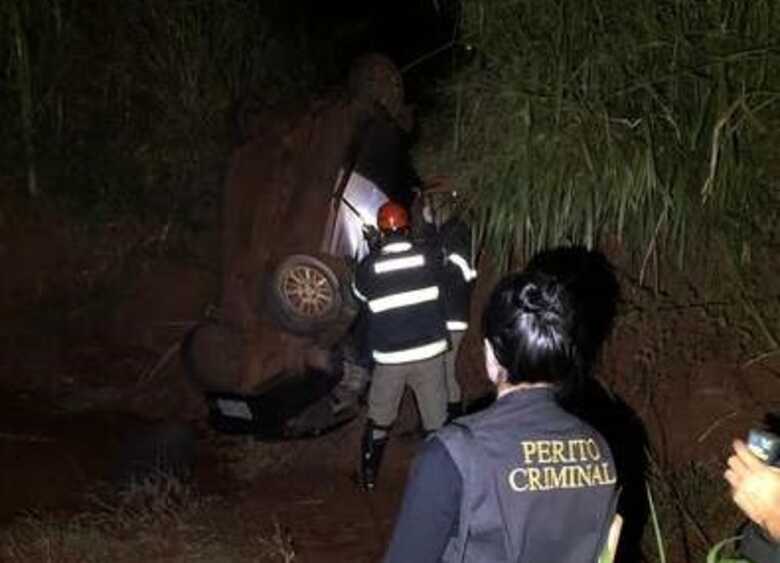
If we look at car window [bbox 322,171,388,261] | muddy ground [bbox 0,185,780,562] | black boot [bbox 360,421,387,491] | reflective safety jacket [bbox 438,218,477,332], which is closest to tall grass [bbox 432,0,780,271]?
reflective safety jacket [bbox 438,218,477,332]

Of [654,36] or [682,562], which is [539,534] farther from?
[654,36]

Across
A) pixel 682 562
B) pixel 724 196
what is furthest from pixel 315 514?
pixel 724 196

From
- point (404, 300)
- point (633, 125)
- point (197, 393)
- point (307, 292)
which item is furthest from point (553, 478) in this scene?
point (197, 393)

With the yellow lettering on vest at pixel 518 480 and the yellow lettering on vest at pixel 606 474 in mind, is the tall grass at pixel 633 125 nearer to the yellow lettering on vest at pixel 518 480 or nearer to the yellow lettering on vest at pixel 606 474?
the yellow lettering on vest at pixel 606 474

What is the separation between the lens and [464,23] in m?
6.73

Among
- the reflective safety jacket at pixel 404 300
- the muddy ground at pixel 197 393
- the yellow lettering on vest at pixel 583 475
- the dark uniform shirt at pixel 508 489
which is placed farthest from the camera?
the reflective safety jacket at pixel 404 300

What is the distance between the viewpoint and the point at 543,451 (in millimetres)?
2355

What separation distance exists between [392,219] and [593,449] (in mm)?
3696

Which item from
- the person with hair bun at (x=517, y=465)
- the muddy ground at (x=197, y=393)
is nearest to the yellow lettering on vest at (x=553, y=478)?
the person with hair bun at (x=517, y=465)

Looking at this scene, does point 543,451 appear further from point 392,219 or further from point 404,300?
A: point 392,219

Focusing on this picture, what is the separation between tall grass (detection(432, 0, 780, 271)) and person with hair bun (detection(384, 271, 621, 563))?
3.29 meters

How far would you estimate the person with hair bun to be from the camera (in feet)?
7.52

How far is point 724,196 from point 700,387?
99cm

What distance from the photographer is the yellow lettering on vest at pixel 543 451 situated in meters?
2.35
